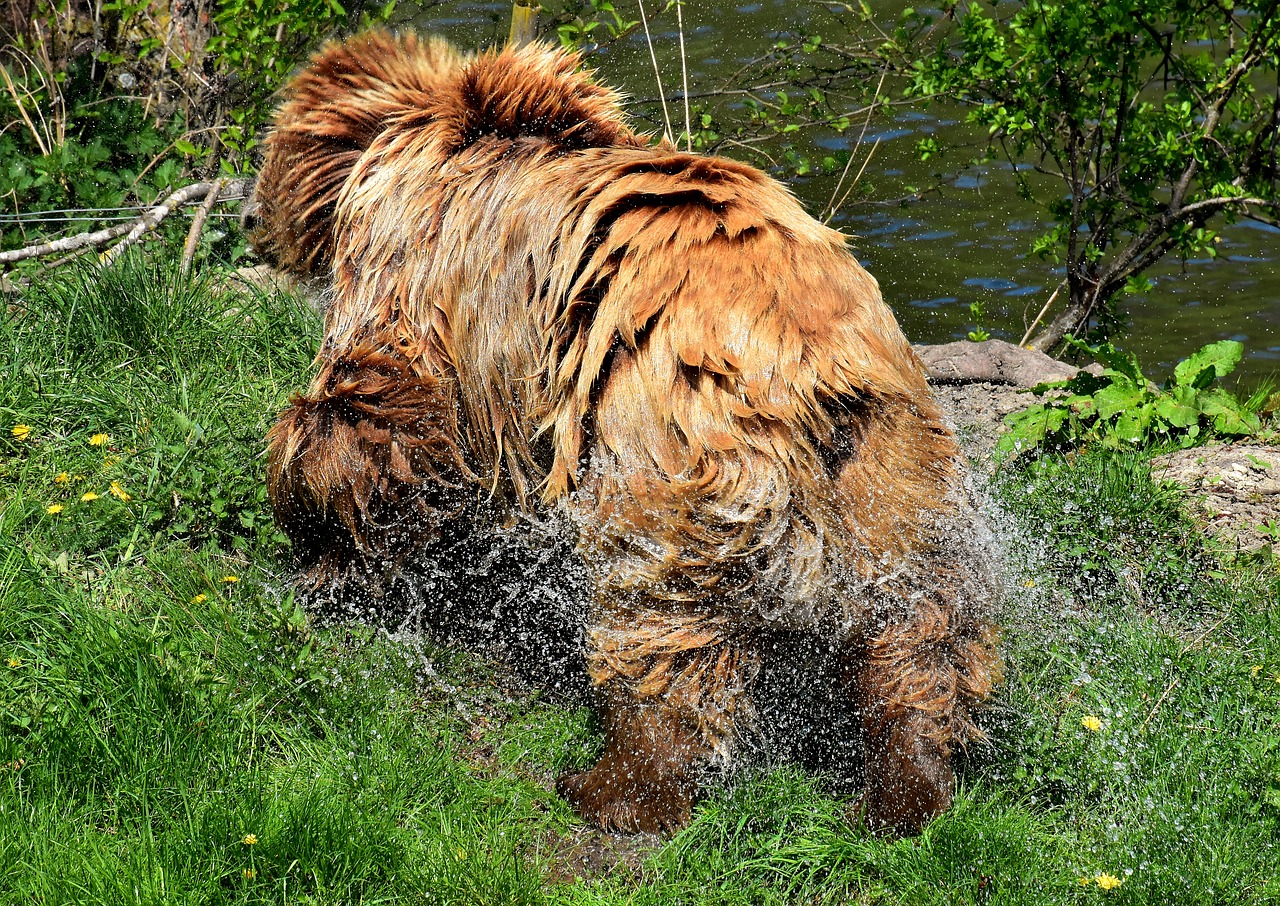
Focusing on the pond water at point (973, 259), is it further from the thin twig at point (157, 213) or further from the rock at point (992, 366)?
the thin twig at point (157, 213)

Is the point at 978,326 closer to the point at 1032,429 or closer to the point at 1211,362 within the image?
the point at 1211,362

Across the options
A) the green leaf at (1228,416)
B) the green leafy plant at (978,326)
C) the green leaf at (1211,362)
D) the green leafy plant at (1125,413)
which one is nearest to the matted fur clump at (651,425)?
the green leafy plant at (1125,413)

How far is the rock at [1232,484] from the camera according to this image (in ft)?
14.9

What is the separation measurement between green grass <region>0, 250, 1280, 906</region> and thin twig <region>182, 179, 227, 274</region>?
113 centimetres

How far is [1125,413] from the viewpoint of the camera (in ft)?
16.4

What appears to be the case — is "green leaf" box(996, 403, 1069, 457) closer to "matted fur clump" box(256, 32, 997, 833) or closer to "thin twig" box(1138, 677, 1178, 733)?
"thin twig" box(1138, 677, 1178, 733)

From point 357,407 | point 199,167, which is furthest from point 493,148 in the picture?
point 199,167

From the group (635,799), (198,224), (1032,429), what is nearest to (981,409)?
(1032,429)

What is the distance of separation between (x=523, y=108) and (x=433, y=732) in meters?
1.98

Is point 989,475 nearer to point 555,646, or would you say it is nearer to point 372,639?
point 555,646

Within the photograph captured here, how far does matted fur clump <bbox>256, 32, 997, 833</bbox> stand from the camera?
9.62ft

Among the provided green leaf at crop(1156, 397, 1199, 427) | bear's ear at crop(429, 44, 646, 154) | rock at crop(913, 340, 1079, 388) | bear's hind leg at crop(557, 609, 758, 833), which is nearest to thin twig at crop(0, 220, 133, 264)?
bear's ear at crop(429, 44, 646, 154)

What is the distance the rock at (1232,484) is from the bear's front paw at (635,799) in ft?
7.97

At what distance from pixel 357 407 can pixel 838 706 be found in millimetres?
1683
